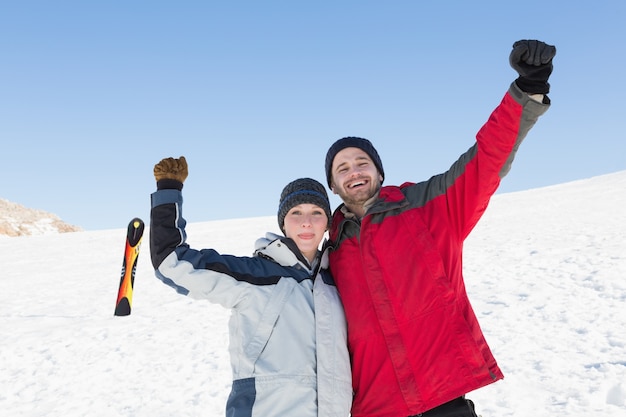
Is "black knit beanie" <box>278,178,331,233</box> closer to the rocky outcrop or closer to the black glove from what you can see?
the black glove

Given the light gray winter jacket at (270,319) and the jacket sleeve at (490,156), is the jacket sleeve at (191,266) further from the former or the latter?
the jacket sleeve at (490,156)

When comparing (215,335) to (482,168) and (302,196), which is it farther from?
(482,168)

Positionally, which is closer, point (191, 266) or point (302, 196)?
point (191, 266)

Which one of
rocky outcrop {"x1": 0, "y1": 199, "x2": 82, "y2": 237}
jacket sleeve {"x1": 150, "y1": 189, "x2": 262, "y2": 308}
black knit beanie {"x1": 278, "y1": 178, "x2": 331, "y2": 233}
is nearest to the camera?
jacket sleeve {"x1": 150, "y1": 189, "x2": 262, "y2": 308}

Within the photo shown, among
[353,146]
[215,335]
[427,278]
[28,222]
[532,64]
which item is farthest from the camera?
[28,222]

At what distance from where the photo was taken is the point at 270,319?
2.21 meters

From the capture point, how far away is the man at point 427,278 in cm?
218

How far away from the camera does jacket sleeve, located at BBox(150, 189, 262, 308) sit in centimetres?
226

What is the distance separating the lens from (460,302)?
7.73 feet

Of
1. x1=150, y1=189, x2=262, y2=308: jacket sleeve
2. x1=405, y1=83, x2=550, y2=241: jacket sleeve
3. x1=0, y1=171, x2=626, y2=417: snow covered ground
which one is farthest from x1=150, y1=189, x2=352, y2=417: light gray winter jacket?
x1=0, y1=171, x2=626, y2=417: snow covered ground

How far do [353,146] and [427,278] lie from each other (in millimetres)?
977

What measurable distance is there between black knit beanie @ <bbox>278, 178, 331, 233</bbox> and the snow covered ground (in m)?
2.34

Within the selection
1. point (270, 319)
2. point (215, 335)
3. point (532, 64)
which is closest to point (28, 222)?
point (215, 335)

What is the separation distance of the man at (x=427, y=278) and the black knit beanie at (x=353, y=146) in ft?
1.22
